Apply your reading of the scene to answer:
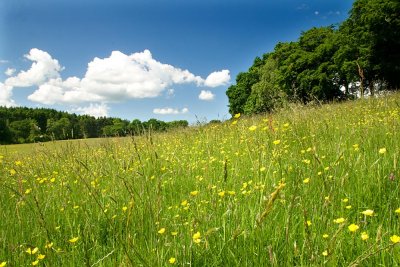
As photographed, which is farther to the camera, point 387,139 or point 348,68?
point 348,68

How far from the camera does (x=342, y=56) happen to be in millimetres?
32469

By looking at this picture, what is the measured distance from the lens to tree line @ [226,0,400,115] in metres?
27.9

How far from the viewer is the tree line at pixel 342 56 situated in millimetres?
27875

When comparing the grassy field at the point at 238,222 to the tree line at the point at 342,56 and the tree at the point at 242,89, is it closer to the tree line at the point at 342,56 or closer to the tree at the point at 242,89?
the tree line at the point at 342,56

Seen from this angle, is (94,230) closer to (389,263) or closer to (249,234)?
(249,234)

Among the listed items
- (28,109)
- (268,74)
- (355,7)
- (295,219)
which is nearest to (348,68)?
(355,7)

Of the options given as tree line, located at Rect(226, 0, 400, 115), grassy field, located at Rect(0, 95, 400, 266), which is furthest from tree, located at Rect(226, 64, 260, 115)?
grassy field, located at Rect(0, 95, 400, 266)

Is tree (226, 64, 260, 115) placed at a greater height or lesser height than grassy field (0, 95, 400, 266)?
greater

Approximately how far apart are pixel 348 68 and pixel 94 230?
107ft

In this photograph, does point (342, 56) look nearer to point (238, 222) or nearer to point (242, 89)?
point (242, 89)

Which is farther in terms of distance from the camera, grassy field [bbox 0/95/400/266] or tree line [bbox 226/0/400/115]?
tree line [bbox 226/0/400/115]

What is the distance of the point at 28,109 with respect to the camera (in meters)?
120

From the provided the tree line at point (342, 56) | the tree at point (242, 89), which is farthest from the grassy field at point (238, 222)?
the tree at point (242, 89)

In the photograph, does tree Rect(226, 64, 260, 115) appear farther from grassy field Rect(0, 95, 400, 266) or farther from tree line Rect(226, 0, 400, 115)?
grassy field Rect(0, 95, 400, 266)
